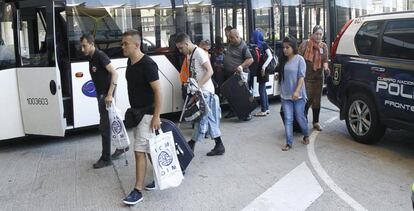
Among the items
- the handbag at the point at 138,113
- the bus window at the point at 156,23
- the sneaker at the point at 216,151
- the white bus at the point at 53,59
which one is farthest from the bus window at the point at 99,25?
the handbag at the point at 138,113

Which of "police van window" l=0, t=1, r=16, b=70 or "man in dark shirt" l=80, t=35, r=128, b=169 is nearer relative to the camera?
"man in dark shirt" l=80, t=35, r=128, b=169

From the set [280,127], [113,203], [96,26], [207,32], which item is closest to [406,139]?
[280,127]

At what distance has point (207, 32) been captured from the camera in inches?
332

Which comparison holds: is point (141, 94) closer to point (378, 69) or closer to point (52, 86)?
point (52, 86)

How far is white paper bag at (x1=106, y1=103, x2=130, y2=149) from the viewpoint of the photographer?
5.58 m

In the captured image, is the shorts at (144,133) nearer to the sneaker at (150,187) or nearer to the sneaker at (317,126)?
the sneaker at (150,187)

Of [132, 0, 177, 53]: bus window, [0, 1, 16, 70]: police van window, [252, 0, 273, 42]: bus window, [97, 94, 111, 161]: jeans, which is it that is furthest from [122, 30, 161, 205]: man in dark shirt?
[252, 0, 273, 42]: bus window

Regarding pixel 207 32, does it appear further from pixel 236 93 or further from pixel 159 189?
pixel 159 189

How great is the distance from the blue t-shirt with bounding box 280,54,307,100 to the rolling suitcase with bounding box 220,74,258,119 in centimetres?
172

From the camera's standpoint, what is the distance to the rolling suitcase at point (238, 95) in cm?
794

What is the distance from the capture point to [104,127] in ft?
18.6

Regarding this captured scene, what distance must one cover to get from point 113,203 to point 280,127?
389 centimetres

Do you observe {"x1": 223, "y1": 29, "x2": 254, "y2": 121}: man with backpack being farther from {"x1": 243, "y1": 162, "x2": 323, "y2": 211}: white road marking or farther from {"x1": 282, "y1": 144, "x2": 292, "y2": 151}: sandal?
→ {"x1": 243, "y1": 162, "x2": 323, "y2": 211}: white road marking

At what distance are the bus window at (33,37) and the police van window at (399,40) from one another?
188 inches
